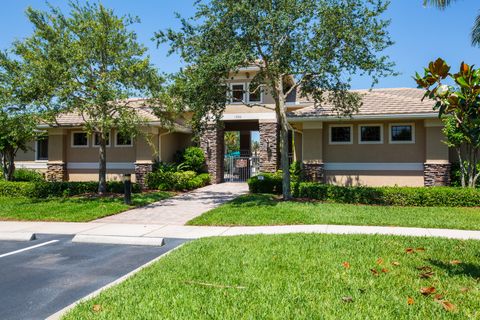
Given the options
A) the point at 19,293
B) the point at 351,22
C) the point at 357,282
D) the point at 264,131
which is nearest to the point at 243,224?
the point at 357,282

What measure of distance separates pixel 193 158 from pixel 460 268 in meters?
17.9

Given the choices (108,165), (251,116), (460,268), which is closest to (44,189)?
(108,165)

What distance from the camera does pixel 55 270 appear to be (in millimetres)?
6027

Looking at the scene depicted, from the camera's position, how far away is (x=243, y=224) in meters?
10.2

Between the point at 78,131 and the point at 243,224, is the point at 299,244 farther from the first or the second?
the point at 78,131

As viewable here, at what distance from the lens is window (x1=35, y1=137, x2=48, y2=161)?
23.5 metres

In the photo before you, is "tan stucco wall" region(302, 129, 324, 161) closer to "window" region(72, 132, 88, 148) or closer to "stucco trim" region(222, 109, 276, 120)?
"stucco trim" region(222, 109, 276, 120)

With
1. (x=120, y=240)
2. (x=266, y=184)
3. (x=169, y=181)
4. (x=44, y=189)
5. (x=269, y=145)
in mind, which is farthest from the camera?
(x=269, y=145)

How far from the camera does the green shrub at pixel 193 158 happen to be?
22.2 m

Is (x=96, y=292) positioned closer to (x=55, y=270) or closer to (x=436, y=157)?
(x=55, y=270)

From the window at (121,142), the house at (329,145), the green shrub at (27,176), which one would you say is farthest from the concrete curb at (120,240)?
the green shrub at (27,176)

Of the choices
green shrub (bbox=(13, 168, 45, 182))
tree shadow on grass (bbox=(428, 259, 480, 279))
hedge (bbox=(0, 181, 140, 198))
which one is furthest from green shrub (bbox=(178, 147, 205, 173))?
tree shadow on grass (bbox=(428, 259, 480, 279))

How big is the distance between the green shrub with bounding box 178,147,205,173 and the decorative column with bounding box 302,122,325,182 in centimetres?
713

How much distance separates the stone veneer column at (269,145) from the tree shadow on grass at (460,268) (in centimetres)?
1632
